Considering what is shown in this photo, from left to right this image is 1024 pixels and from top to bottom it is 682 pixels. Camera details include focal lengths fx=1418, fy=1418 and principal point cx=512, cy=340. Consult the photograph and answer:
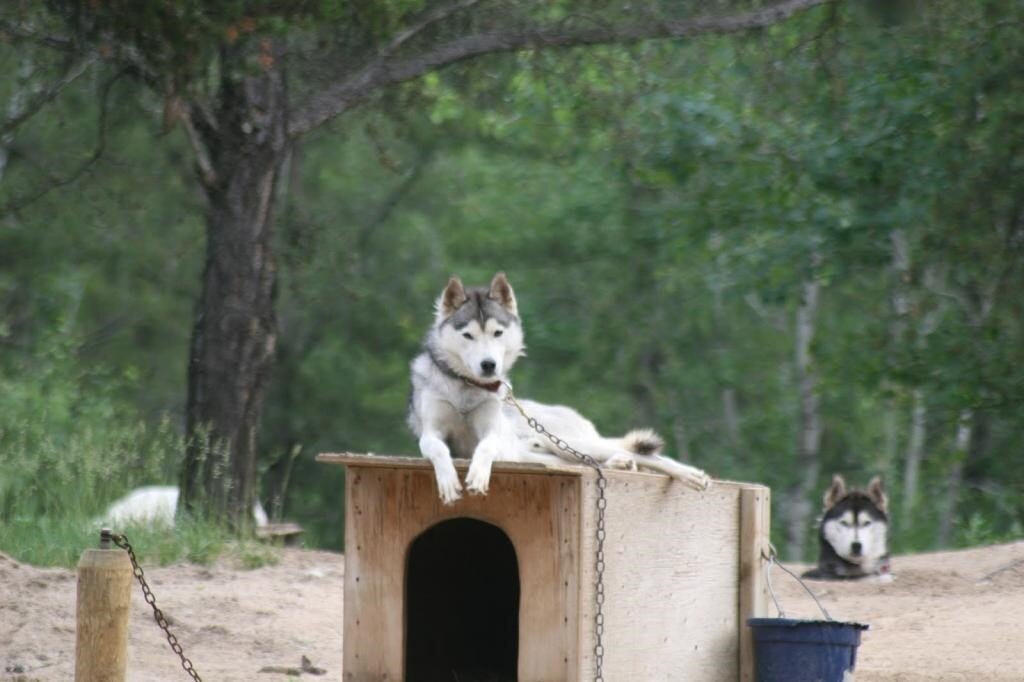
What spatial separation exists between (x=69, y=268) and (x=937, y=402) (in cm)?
1401

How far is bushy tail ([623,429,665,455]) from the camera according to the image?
6.92m

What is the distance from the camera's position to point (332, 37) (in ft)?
36.8

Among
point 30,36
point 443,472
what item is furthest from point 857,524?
point 30,36

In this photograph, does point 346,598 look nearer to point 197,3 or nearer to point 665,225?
point 197,3

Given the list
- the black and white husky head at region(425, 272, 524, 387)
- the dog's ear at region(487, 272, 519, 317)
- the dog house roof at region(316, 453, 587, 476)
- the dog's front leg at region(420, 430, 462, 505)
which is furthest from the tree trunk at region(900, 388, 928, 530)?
the dog's front leg at region(420, 430, 462, 505)

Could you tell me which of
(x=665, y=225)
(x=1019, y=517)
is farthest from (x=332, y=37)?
(x=1019, y=517)

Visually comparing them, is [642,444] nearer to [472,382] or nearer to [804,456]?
[472,382]

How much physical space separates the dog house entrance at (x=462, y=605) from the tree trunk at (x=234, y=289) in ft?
11.3

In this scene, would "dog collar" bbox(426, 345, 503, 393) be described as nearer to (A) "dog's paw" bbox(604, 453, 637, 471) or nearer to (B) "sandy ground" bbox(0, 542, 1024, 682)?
(A) "dog's paw" bbox(604, 453, 637, 471)

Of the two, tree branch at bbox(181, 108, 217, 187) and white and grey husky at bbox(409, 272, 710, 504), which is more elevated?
tree branch at bbox(181, 108, 217, 187)

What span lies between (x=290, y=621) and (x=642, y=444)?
260cm

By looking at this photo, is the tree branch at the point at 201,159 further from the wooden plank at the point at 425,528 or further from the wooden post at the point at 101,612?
the wooden post at the point at 101,612

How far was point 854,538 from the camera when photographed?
11516 mm

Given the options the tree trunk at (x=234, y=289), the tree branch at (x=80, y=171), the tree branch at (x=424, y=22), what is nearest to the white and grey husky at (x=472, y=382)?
the tree trunk at (x=234, y=289)
